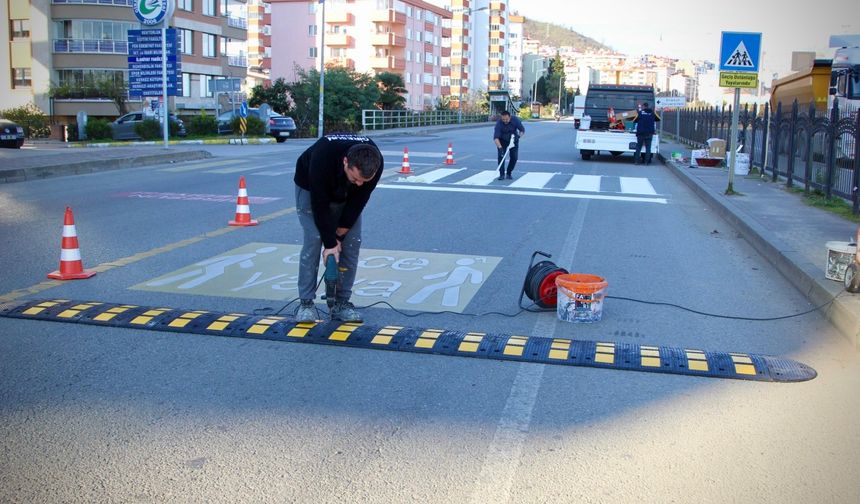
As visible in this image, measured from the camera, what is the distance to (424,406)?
481 cm

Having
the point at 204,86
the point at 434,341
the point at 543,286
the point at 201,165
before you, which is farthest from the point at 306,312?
the point at 204,86

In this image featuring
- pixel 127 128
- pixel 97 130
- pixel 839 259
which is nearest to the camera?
pixel 839 259

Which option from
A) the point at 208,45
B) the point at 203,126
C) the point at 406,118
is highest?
the point at 208,45

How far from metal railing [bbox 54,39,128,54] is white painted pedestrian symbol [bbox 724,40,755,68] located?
46268mm

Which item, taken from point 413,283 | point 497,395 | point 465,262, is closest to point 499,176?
point 465,262

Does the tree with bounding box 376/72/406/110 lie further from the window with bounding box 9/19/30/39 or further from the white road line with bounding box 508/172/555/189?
the white road line with bounding box 508/172/555/189

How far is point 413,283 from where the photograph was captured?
8.05 metres

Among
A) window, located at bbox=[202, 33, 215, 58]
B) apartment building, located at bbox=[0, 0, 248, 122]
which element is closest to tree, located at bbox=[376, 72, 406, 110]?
window, located at bbox=[202, 33, 215, 58]

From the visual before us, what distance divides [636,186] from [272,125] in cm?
2449

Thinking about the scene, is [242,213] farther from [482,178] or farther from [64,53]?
[64,53]

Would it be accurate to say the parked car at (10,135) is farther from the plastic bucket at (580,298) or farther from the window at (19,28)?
the plastic bucket at (580,298)

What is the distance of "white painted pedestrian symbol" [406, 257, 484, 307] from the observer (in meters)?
7.43

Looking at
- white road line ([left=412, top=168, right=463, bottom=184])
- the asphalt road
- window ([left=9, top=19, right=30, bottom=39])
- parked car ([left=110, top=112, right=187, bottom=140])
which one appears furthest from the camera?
window ([left=9, top=19, right=30, bottom=39])

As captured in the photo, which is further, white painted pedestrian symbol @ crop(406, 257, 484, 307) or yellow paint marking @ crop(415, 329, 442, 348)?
white painted pedestrian symbol @ crop(406, 257, 484, 307)
